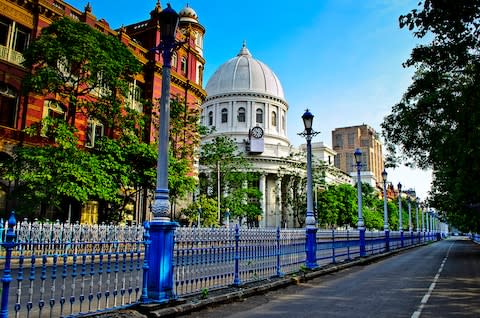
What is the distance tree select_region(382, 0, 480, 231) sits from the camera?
10.4 metres

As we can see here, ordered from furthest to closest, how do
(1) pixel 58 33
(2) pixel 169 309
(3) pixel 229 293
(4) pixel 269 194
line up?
1. (4) pixel 269 194
2. (1) pixel 58 33
3. (3) pixel 229 293
4. (2) pixel 169 309

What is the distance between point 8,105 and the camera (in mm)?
21906

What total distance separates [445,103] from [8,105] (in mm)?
22228

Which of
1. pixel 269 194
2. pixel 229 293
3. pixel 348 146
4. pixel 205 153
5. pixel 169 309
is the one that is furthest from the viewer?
pixel 348 146

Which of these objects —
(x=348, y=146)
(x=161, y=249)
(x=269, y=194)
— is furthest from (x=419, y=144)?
(x=348, y=146)

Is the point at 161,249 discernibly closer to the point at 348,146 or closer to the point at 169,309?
the point at 169,309

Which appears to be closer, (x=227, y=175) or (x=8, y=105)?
(x=8, y=105)

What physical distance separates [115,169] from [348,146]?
11331 cm

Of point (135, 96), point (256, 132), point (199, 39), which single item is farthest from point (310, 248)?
point (256, 132)

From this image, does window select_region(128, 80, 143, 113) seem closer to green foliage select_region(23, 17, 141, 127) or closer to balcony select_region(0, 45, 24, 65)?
green foliage select_region(23, 17, 141, 127)

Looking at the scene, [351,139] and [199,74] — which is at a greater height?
[351,139]

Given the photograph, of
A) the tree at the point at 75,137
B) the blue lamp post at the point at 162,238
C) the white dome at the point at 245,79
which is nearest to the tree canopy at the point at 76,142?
the tree at the point at 75,137

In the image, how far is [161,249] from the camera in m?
7.22

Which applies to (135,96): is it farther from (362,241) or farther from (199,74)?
(362,241)
